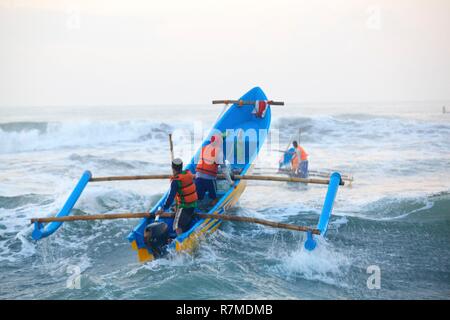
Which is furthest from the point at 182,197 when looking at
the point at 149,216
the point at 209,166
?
the point at 209,166

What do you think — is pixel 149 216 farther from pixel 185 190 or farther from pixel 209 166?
pixel 209 166

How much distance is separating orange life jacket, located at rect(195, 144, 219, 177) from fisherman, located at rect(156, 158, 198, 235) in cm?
96

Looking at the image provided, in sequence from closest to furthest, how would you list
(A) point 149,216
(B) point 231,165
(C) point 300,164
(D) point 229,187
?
(A) point 149,216
(D) point 229,187
(B) point 231,165
(C) point 300,164

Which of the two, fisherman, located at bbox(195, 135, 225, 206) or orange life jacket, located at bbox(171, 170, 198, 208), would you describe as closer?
orange life jacket, located at bbox(171, 170, 198, 208)

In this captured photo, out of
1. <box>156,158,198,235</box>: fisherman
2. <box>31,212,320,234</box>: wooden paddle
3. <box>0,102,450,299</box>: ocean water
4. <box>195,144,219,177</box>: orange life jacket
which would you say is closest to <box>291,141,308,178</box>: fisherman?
<box>0,102,450,299</box>: ocean water

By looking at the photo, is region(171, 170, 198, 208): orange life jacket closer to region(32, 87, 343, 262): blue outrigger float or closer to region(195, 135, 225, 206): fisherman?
region(32, 87, 343, 262): blue outrigger float

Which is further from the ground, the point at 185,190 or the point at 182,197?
the point at 185,190

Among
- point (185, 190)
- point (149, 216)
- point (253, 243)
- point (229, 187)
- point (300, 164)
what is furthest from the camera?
point (300, 164)

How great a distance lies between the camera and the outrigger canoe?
21.5 ft

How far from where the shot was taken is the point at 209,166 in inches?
298

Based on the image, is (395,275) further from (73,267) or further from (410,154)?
(410,154)

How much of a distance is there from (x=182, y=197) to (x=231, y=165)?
124 inches

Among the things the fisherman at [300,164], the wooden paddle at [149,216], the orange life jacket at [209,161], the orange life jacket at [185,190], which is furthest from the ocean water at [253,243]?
the orange life jacket at [209,161]
